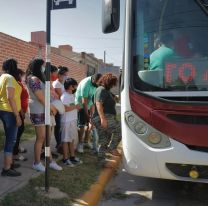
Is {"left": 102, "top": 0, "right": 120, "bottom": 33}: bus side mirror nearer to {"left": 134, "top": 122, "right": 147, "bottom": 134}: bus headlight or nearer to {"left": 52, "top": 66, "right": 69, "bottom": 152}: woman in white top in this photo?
{"left": 134, "top": 122, "right": 147, "bottom": 134}: bus headlight

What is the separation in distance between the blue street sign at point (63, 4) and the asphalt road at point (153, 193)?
2.61 metres

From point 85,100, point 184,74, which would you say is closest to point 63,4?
point 184,74

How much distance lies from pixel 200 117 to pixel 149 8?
5.08 ft

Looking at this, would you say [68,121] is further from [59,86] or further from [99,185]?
[99,185]

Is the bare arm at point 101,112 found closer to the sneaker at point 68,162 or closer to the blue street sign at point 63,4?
the sneaker at point 68,162

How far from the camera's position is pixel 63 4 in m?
4.78

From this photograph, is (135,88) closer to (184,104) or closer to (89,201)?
(184,104)

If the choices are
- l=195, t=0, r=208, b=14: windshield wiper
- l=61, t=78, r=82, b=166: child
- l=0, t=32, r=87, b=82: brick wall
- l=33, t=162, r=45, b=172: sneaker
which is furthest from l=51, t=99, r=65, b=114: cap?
l=0, t=32, r=87, b=82: brick wall

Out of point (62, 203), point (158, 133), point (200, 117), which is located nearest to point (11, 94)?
point (62, 203)

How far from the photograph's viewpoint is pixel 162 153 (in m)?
4.53

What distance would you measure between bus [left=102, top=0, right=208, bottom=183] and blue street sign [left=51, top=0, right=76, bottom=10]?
450mm

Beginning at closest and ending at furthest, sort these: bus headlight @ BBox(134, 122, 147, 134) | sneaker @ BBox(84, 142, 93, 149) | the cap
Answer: bus headlight @ BBox(134, 122, 147, 134), the cap, sneaker @ BBox(84, 142, 93, 149)

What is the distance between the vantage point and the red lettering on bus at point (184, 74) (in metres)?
4.64

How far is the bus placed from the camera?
4484 mm
